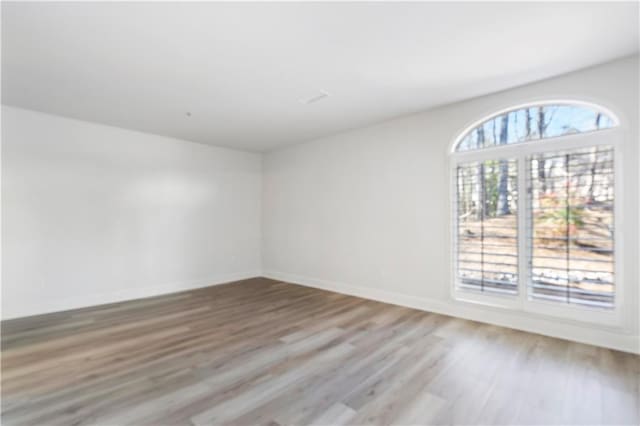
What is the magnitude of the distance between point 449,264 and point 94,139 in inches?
211

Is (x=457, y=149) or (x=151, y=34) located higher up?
(x=151, y=34)

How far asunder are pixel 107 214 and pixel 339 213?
362cm

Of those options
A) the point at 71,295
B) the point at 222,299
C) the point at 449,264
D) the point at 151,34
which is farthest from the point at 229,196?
the point at 449,264

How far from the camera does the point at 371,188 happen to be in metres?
4.65

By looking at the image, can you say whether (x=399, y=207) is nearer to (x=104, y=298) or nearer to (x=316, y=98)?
(x=316, y=98)

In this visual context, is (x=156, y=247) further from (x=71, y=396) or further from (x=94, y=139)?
(x=71, y=396)

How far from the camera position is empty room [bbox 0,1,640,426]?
6.82 ft

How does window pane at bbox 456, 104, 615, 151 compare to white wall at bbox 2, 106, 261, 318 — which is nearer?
window pane at bbox 456, 104, 615, 151

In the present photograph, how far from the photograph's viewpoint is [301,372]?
94.0 inches

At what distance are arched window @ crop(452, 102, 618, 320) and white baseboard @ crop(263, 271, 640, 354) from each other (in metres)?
0.16

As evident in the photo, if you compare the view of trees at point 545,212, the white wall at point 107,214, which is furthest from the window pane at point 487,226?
the white wall at point 107,214

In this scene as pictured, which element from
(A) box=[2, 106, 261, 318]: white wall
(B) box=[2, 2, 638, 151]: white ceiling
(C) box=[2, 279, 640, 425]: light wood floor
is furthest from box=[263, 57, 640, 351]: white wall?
(A) box=[2, 106, 261, 318]: white wall

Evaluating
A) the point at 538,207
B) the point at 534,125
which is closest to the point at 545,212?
the point at 538,207

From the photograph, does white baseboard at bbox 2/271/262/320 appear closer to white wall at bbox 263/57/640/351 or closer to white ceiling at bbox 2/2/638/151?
white wall at bbox 263/57/640/351
